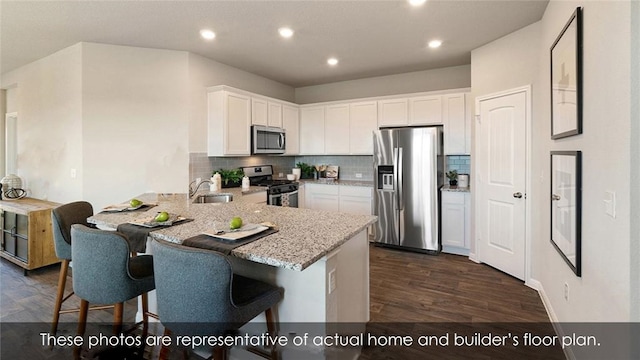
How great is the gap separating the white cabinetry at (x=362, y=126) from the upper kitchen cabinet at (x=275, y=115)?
46.6 inches

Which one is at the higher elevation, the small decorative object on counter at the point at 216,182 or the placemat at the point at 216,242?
the small decorative object on counter at the point at 216,182

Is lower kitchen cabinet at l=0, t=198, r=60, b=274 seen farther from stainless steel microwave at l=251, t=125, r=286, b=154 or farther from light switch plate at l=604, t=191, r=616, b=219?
light switch plate at l=604, t=191, r=616, b=219

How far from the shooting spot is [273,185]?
4.64m

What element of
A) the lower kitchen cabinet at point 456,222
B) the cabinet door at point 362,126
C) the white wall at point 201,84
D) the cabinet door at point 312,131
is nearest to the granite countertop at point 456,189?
the lower kitchen cabinet at point 456,222

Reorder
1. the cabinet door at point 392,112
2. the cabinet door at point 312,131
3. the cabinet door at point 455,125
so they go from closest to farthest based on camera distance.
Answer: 1. the cabinet door at point 455,125
2. the cabinet door at point 392,112
3. the cabinet door at point 312,131

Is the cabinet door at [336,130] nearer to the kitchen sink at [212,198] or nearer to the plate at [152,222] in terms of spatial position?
the kitchen sink at [212,198]

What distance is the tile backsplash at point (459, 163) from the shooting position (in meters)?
4.58

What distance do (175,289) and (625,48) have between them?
7.16 ft

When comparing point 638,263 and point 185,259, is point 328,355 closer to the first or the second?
point 185,259

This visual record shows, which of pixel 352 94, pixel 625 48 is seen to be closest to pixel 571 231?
pixel 625 48

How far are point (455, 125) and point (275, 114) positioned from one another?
274 cm

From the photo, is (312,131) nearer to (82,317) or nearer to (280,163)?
(280,163)

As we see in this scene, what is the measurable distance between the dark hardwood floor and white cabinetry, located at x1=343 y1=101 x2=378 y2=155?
6.68 ft

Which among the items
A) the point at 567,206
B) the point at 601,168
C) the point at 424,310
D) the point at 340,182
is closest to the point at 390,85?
the point at 340,182
